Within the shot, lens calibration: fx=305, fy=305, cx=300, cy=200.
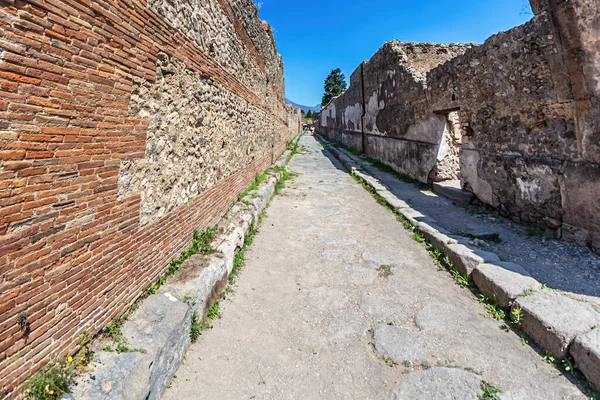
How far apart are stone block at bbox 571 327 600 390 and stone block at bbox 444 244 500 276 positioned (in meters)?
1.16

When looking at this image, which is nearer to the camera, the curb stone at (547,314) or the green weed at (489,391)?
the green weed at (489,391)

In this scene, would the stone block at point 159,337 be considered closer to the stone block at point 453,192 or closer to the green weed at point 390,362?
the green weed at point 390,362

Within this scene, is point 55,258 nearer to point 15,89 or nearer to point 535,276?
point 15,89

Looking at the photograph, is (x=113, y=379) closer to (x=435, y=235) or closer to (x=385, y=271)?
(x=385, y=271)

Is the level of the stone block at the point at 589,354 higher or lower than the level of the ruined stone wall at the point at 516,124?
lower

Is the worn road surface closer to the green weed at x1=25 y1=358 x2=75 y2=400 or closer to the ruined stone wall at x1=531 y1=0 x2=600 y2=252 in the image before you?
the green weed at x1=25 y1=358 x2=75 y2=400

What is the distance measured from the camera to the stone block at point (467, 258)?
3.15 m

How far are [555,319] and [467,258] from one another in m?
1.08

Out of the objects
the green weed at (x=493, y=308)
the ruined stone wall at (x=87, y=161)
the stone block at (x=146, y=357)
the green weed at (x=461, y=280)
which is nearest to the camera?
the ruined stone wall at (x=87, y=161)

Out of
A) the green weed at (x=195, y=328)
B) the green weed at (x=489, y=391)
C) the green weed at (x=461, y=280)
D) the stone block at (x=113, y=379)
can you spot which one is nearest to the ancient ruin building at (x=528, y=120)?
the green weed at (x=461, y=280)

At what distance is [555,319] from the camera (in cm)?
217

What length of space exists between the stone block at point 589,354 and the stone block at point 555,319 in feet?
0.16

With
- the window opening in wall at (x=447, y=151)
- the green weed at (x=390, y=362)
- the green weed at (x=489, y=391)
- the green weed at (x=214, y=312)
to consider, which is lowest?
the green weed at (x=214, y=312)

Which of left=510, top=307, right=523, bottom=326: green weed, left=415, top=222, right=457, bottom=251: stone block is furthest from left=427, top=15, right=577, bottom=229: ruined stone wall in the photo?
left=510, top=307, right=523, bottom=326: green weed
